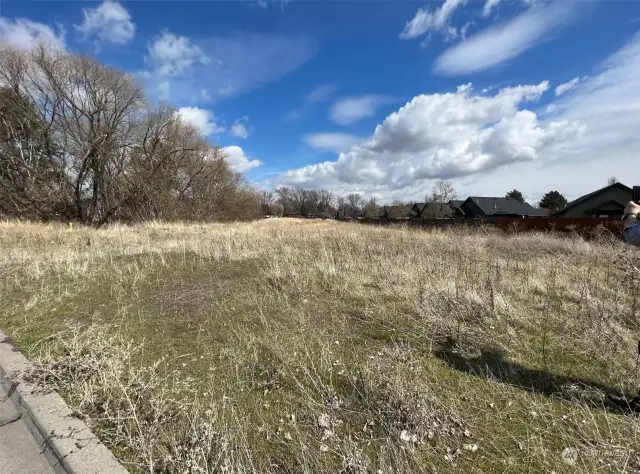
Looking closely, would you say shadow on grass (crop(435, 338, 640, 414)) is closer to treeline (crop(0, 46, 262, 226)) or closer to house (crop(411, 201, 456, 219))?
treeline (crop(0, 46, 262, 226))

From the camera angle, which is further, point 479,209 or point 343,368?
point 479,209

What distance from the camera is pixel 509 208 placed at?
6134 cm

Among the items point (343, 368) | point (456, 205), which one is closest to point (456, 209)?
point (456, 205)

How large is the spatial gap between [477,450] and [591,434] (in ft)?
2.70

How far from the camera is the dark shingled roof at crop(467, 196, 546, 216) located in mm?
60281

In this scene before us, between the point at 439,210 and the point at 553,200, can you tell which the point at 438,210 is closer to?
the point at 439,210

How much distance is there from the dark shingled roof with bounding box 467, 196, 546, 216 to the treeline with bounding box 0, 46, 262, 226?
5482cm

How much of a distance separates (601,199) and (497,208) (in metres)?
23.0

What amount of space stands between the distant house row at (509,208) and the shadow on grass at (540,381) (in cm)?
4486

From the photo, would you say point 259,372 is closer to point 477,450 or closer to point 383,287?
point 477,450

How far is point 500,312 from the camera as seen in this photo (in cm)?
439

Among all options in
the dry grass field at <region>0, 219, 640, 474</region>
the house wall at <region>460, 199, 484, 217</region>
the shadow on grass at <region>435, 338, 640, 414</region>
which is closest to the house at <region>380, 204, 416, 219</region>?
the house wall at <region>460, 199, 484, 217</region>

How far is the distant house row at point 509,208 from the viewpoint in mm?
36656

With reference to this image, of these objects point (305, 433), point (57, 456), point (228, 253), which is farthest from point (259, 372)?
point (228, 253)
